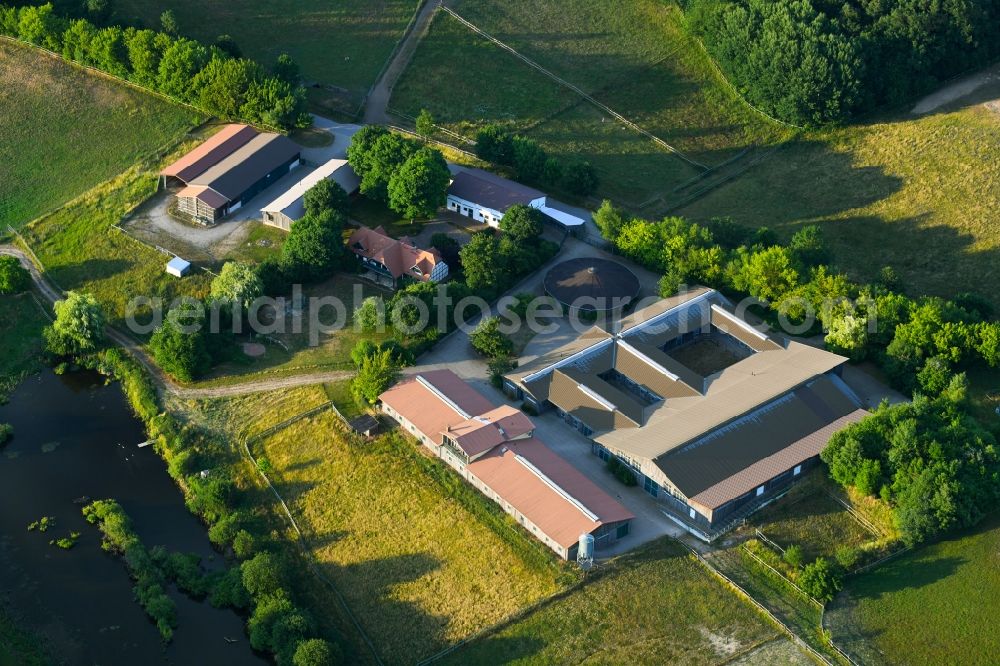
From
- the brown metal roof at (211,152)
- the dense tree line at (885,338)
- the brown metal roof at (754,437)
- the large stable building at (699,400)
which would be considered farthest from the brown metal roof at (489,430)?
the brown metal roof at (211,152)

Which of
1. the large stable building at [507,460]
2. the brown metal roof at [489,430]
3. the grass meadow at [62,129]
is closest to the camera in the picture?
the large stable building at [507,460]

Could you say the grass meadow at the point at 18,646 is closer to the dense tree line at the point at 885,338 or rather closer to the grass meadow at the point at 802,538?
the grass meadow at the point at 802,538

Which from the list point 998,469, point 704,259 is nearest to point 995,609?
point 998,469

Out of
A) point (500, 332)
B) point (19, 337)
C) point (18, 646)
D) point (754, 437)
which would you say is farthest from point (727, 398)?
point (19, 337)

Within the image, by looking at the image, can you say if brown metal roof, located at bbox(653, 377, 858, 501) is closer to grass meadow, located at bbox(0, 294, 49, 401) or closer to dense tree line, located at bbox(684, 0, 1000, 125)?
dense tree line, located at bbox(684, 0, 1000, 125)

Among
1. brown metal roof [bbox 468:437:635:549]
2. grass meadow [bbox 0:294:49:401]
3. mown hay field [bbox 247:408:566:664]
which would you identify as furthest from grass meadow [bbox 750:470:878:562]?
grass meadow [bbox 0:294:49:401]

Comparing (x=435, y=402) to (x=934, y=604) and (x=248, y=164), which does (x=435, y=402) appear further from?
(x=934, y=604)
